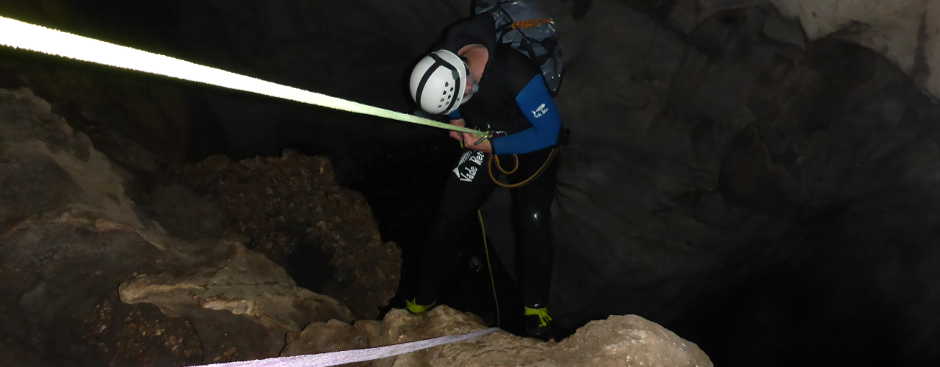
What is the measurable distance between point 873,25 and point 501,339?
3500 mm

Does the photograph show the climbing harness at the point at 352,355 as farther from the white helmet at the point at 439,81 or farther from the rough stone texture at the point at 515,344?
the white helmet at the point at 439,81

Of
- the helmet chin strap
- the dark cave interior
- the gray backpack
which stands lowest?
the dark cave interior

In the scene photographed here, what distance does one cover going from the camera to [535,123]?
11.2ft

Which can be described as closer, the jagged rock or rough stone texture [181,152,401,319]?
the jagged rock

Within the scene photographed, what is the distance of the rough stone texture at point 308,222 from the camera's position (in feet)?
15.8

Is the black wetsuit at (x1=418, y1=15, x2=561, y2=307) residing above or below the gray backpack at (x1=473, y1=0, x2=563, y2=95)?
below

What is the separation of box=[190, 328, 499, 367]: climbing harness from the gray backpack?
1.75 meters

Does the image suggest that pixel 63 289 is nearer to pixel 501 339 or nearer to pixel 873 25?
pixel 501 339

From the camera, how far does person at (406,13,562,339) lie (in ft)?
9.93

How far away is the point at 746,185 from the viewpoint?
471 cm

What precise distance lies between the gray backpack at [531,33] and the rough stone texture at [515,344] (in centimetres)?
170

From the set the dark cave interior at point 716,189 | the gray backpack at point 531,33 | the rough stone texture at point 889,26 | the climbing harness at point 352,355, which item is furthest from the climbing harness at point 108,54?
A: the rough stone texture at point 889,26

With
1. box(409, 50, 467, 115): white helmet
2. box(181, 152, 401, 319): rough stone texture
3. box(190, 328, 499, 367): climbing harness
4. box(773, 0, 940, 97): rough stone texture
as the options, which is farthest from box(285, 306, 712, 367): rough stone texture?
box(773, 0, 940, 97): rough stone texture

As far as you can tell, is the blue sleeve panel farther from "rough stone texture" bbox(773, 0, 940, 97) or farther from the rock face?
"rough stone texture" bbox(773, 0, 940, 97)
